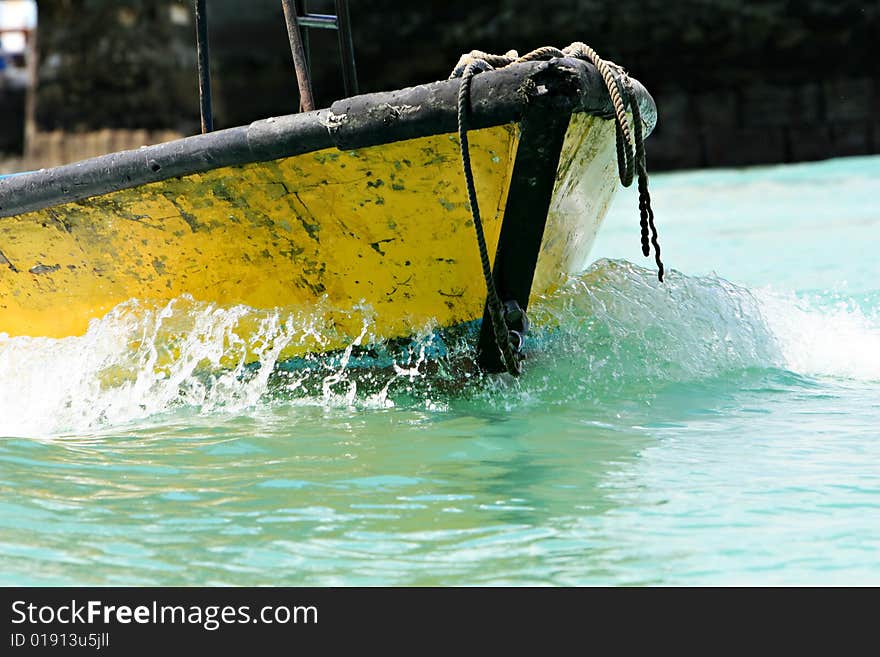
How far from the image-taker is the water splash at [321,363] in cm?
396

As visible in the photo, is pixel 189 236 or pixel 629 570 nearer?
pixel 629 570

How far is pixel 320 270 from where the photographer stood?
3.82m

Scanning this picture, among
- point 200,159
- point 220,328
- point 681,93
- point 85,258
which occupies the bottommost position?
point 220,328

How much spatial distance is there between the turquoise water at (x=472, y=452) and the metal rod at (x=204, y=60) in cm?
69

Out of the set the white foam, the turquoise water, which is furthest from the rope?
the white foam

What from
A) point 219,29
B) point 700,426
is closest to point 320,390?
point 700,426

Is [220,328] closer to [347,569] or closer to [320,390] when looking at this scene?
[320,390]

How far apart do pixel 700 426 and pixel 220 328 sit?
64.7 inches

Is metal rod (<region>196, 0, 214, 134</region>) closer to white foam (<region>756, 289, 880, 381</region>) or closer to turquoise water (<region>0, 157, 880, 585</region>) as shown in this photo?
turquoise water (<region>0, 157, 880, 585</region>)

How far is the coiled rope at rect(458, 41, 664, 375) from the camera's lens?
3270mm

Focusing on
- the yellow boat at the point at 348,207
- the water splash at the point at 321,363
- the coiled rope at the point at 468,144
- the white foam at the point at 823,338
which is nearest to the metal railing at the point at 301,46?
the yellow boat at the point at 348,207

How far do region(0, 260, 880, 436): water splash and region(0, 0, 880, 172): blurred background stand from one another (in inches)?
476

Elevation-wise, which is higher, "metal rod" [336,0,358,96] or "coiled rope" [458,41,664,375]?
"metal rod" [336,0,358,96]

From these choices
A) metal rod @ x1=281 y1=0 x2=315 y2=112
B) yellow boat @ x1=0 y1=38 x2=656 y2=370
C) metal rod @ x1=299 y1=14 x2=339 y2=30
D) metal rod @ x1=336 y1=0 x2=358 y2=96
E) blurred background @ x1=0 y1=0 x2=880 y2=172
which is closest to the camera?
yellow boat @ x1=0 y1=38 x2=656 y2=370
